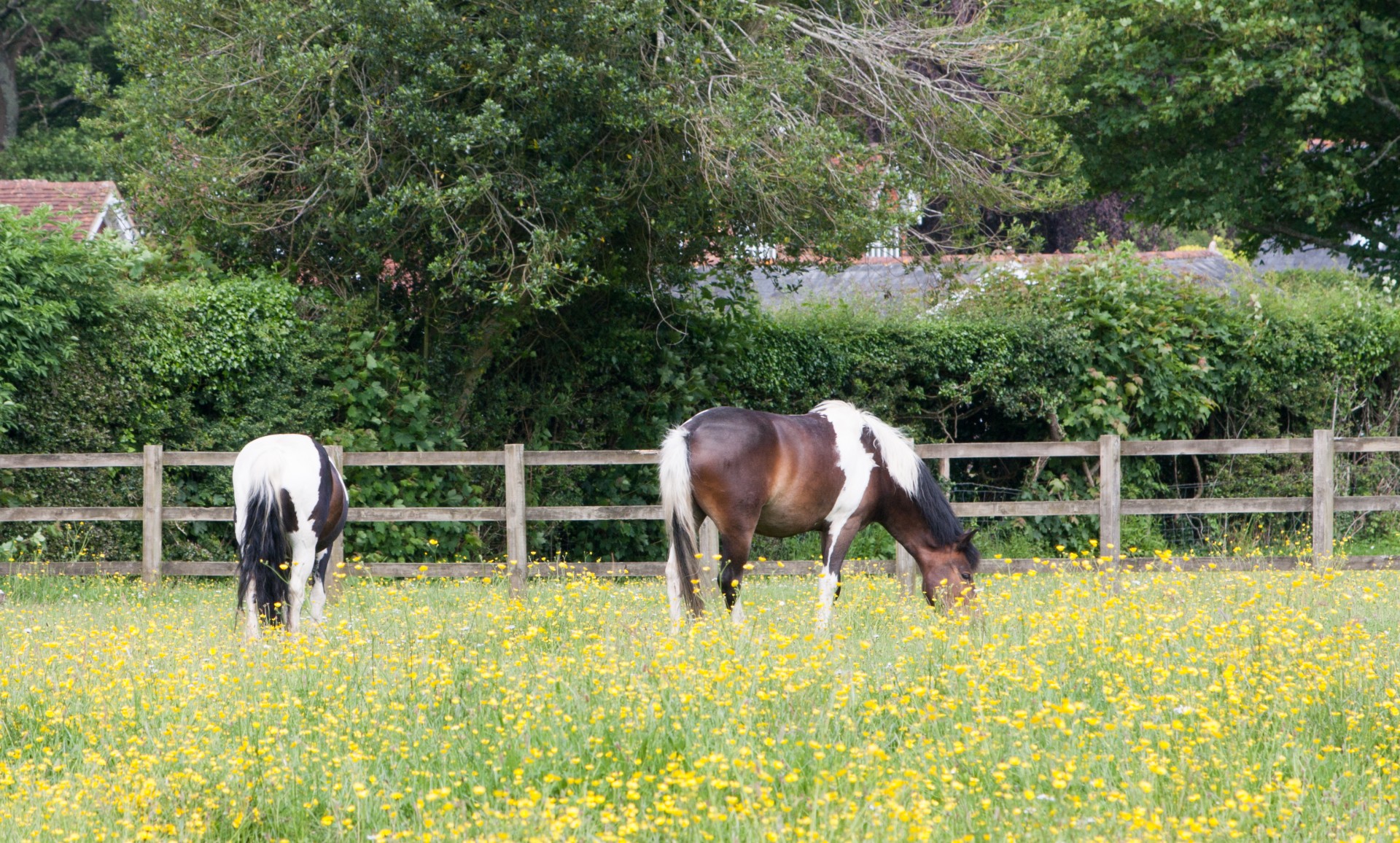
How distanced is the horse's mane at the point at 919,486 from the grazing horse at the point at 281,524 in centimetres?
345

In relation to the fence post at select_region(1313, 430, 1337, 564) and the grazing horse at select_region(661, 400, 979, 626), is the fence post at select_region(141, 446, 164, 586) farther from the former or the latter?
the fence post at select_region(1313, 430, 1337, 564)

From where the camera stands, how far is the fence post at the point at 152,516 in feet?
33.7

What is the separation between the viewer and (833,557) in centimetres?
820

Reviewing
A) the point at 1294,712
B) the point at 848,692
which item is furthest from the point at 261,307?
the point at 1294,712

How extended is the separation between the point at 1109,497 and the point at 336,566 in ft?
20.9

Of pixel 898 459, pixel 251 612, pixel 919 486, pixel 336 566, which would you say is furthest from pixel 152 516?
pixel 919 486

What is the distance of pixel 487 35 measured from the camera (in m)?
11.0

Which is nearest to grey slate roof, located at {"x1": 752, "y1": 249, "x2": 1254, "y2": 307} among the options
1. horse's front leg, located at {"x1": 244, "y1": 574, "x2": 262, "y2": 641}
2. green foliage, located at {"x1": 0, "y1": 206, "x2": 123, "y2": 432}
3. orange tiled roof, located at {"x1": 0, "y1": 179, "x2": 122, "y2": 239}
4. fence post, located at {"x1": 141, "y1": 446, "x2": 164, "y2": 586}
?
fence post, located at {"x1": 141, "y1": 446, "x2": 164, "y2": 586}

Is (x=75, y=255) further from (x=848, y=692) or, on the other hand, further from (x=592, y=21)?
(x=848, y=692)

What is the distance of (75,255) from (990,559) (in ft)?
27.2

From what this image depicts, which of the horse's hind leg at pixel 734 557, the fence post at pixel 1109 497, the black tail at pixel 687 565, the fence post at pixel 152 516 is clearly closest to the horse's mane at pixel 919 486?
the horse's hind leg at pixel 734 557

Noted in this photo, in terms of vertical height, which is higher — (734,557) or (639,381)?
(639,381)

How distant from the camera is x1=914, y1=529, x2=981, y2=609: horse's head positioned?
26.3 feet

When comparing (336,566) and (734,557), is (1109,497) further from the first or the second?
(336,566)
